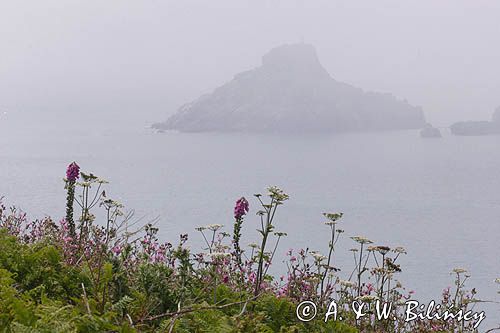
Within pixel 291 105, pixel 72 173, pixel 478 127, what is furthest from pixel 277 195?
pixel 478 127

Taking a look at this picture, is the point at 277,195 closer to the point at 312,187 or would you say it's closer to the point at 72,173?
the point at 72,173

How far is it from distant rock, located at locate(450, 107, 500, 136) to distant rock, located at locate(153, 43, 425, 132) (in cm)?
2201

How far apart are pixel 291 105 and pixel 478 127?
39934mm

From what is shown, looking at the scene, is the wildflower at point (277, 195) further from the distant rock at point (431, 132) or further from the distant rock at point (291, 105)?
the distant rock at point (431, 132)

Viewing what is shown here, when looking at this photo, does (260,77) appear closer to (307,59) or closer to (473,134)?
(307,59)

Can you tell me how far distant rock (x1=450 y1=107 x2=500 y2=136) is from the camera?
122m

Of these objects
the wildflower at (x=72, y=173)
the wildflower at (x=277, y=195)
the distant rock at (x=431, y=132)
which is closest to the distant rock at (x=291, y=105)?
the distant rock at (x=431, y=132)

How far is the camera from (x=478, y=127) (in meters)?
122

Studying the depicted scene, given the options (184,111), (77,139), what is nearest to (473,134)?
(184,111)

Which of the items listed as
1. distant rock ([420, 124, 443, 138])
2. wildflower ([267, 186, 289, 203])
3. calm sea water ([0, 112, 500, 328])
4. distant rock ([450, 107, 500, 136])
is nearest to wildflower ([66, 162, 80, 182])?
wildflower ([267, 186, 289, 203])

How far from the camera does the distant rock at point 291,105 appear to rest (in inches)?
4793

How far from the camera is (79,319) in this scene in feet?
8.45

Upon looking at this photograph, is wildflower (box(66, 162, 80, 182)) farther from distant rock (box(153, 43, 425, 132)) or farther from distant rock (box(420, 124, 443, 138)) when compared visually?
distant rock (box(420, 124, 443, 138))

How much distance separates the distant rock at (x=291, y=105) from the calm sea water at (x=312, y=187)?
1139 inches
